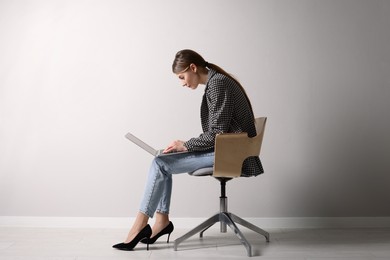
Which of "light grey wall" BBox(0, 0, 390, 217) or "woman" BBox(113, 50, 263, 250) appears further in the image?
"light grey wall" BBox(0, 0, 390, 217)

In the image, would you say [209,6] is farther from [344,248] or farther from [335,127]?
[344,248]

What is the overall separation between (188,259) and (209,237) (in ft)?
2.13

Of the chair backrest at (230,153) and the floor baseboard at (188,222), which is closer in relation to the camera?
the chair backrest at (230,153)

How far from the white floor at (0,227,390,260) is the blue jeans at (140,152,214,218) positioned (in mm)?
252

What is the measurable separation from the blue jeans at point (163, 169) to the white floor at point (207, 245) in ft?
0.83

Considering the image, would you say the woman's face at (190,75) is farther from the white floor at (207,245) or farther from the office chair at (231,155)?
the white floor at (207,245)

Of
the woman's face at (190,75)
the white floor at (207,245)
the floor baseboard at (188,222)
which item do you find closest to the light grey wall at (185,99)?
the floor baseboard at (188,222)

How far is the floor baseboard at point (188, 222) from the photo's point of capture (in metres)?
3.69

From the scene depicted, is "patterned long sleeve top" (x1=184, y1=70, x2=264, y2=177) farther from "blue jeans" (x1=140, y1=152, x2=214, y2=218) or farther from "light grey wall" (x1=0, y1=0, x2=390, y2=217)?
"light grey wall" (x1=0, y1=0, x2=390, y2=217)

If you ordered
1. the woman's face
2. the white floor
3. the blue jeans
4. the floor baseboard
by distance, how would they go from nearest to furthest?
the white floor → the blue jeans → the woman's face → the floor baseboard

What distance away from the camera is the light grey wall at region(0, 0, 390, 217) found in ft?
12.2

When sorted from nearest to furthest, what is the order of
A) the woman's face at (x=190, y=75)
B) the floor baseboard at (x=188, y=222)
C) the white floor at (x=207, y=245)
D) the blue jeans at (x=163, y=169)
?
the white floor at (x=207, y=245)
the blue jeans at (x=163, y=169)
the woman's face at (x=190, y=75)
the floor baseboard at (x=188, y=222)

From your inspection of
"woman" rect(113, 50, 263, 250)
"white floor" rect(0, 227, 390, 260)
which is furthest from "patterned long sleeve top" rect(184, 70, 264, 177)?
"white floor" rect(0, 227, 390, 260)

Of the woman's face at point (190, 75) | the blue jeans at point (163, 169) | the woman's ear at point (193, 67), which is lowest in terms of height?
the blue jeans at point (163, 169)
